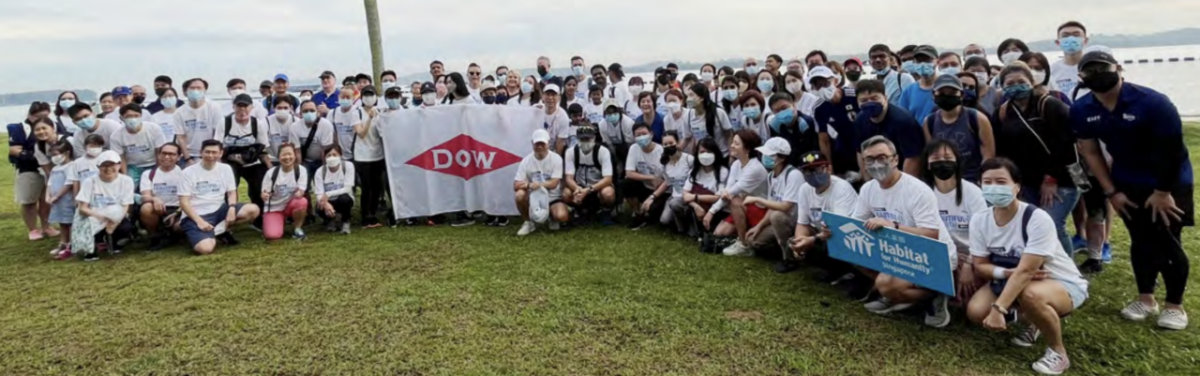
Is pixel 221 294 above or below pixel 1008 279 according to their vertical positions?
below

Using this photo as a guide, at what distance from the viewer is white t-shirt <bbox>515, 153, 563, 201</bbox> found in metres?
7.20

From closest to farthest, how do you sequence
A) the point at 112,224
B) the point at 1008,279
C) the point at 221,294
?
the point at 1008,279 < the point at 221,294 < the point at 112,224

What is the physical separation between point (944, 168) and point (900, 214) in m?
0.37

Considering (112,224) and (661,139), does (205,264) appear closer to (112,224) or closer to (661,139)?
(112,224)

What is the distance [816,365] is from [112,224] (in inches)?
252

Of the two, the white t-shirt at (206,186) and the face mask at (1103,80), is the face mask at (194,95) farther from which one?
the face mask at (1103,80)

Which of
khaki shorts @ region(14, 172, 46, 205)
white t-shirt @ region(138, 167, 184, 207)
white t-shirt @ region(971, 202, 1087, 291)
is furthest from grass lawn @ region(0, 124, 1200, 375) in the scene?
khaki shorts @ region(14, 172, 46, 205)

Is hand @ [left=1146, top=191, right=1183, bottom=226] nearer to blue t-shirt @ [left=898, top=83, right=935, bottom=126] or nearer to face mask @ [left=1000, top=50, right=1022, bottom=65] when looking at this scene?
blue t-shirt @ [left=898, top=83, right=935, bottom=126]

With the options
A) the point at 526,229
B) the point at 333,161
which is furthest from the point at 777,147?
the point at 333,161

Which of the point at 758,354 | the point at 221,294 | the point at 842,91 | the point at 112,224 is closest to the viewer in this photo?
the point at 758,354

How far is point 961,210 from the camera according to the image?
4.04m

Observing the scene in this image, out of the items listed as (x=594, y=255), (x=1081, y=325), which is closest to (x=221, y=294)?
(x=594, y=255)

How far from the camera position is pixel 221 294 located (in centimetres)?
517

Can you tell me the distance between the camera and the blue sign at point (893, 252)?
3.67 m
